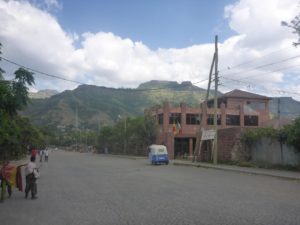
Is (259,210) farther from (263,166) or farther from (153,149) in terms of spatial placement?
(153,149)

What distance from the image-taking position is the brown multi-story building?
81938 mm

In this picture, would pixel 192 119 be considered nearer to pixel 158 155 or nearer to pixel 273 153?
pixel 158 155

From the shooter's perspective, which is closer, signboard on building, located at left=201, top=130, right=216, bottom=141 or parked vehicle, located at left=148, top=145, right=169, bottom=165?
signboard on building, located at left=201, top=130, right=216, bottom=141

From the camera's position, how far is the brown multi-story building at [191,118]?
8194 cm

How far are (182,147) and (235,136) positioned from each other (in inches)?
1714

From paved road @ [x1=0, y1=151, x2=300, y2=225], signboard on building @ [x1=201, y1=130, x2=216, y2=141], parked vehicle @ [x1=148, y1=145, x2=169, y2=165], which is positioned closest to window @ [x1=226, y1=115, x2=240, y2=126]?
signboard on building @ [x1=201, y1=130, x2=216, y2=141]

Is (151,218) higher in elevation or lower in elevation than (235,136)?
lower

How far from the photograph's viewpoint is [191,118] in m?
88.8

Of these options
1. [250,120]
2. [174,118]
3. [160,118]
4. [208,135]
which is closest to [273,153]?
[208,135]

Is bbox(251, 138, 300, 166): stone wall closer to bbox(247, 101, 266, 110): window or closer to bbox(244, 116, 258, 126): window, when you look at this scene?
bbox(244, 116, 258, 126): window

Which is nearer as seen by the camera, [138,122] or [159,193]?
[159,193]

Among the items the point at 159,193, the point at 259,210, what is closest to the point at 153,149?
the point at 159,193

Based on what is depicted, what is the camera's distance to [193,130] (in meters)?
87.6

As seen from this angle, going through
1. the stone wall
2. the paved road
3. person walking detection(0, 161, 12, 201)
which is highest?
the stone wall
